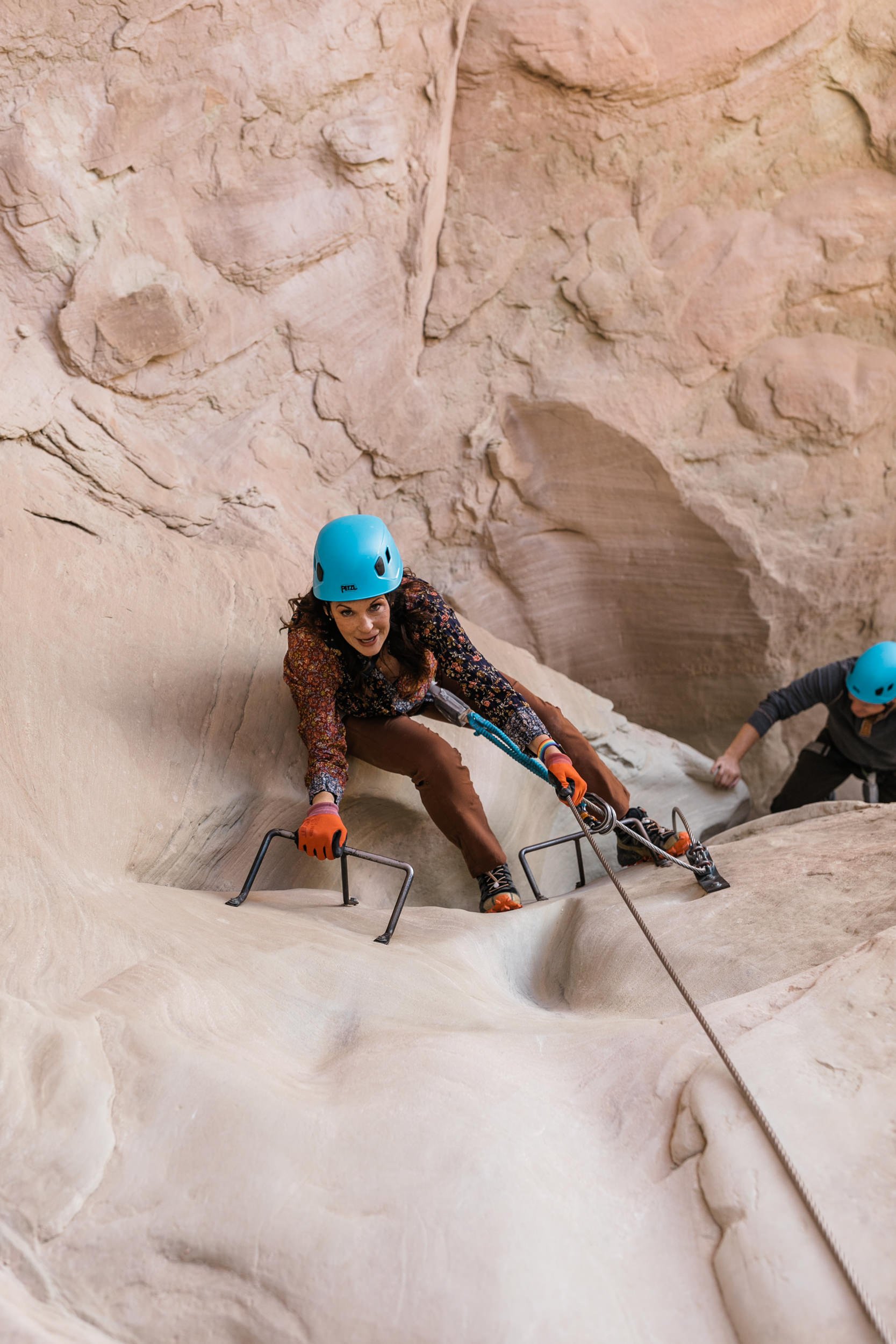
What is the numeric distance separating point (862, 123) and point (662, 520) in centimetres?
202

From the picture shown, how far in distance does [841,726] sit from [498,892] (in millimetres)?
2039

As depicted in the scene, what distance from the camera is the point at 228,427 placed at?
3.80 meters

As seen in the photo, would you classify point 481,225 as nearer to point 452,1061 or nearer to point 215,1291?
point 452,1061

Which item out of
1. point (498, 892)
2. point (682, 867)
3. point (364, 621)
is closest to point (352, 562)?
point (364, 621)

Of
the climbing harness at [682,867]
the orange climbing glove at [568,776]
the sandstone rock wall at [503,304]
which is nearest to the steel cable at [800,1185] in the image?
the climbing harness at [682,867]

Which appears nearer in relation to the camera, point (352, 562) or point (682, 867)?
point (352, 562)

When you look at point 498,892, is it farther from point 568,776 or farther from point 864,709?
point 864,709

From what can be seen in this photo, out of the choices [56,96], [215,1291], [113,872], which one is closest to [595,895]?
[113,872]

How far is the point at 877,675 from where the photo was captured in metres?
3.89

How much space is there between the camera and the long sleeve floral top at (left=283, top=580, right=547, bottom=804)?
2.81m

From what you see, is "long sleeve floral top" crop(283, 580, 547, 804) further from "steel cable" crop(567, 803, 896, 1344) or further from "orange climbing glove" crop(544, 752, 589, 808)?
"steel cable" crop(567, 803, 896, 1344)

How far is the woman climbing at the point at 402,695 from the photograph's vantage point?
2.76 meters

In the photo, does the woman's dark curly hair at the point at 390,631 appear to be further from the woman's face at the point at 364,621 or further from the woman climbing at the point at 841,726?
the woman climbing at the point at 841,726

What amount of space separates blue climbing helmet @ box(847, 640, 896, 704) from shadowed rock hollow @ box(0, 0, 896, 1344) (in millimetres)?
753
